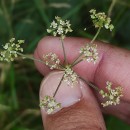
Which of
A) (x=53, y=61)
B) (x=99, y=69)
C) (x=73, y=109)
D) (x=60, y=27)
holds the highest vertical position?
(x=60, y=27)

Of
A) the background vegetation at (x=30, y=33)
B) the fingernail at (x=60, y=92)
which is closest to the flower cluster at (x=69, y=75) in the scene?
the fingernail at (x=60, y=92)

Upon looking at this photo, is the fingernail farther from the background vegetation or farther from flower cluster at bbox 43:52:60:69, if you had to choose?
the background vegetation

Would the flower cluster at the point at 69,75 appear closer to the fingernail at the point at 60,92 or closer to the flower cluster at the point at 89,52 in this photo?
the flower cluster at the point at 89,52

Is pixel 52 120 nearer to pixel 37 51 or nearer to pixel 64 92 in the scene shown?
pixel 64 92

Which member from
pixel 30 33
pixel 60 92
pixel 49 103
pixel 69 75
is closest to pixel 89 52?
pixel 69 75

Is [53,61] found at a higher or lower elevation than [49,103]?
higher

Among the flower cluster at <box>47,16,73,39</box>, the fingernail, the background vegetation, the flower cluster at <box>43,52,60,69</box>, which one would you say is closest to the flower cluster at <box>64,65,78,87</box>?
the flower cluster at <box>43,52,60,69</box>

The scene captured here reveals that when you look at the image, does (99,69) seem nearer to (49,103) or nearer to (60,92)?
(60,92)
